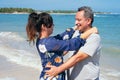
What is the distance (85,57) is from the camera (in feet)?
9.58

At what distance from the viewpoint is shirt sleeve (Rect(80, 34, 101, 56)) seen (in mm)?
2893

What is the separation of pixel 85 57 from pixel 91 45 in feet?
0.37

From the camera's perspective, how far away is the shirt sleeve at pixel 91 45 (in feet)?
9.49

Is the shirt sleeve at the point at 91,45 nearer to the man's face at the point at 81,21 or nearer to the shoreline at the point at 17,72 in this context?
the man's face at the point at 81,21

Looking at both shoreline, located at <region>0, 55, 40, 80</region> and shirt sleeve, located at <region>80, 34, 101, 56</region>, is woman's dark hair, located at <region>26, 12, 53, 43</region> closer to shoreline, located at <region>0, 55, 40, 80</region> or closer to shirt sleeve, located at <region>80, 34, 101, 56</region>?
shirt sleeve, located at <region>80, 34, 101, 56</region>

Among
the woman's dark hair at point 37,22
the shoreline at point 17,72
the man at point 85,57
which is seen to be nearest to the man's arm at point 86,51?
the man at point 85,57

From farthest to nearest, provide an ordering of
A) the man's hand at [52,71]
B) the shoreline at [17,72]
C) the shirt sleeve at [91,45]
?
the shoreline at [17,72]
the man's hand at [52,71]
the shirt sleeve at [91,45]

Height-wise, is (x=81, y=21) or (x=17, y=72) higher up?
(x=81, y=21)

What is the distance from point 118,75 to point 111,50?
5.33 m

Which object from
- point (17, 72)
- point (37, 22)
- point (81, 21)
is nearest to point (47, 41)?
point (37, 22)

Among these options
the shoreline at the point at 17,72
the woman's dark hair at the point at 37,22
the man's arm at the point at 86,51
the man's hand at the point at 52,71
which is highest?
the woman's dark hair at the point at 37,22

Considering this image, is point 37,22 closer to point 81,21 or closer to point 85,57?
point 81,21

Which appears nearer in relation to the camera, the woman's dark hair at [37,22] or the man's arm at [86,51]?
the man's arm at [86,51]

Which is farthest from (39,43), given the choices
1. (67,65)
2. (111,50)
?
(111,50)
